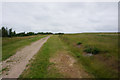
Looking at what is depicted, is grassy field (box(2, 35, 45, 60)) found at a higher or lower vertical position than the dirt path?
higher

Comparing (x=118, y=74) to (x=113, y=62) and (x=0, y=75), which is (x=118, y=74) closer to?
(x=113, y=62)

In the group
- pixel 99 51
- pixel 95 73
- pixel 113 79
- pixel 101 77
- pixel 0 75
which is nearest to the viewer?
pixel 113 79

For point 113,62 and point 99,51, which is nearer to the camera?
point 113,62

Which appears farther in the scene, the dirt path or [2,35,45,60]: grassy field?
[2,35,45,60]: grassy field

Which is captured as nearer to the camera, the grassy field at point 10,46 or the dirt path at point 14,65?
the dirt path at point 14,65

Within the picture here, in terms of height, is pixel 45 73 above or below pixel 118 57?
below

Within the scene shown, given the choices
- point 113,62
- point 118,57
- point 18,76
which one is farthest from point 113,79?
point 18,76

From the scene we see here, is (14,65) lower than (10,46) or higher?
lower

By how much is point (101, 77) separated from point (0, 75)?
615 cm

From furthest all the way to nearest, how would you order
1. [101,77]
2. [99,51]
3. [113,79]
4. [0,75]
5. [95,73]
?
[99,51]
[0,75]
[95,73]
[101,77]
[113,79]

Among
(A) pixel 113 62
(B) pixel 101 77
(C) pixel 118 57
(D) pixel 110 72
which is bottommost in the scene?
(B) pixel 101 77

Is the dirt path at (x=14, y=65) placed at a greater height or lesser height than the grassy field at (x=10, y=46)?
lesser

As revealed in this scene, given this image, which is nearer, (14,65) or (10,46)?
(14,65)

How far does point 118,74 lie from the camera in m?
3.64
